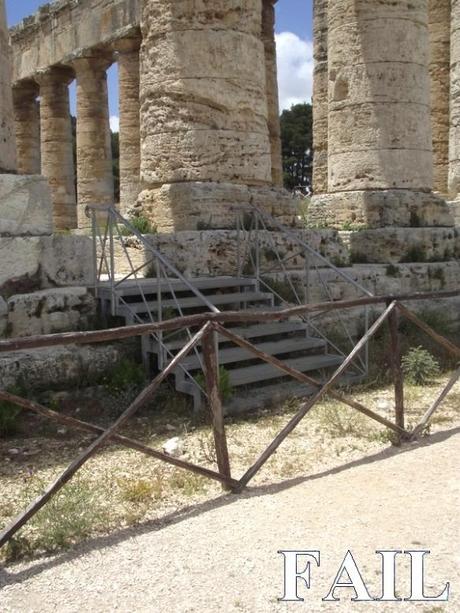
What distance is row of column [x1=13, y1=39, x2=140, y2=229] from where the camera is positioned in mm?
16609

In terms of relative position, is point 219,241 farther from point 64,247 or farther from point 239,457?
point 239,457

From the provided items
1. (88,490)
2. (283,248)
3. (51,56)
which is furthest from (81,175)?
(88,490)

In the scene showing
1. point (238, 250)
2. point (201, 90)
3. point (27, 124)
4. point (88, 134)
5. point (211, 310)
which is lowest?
point (211, 310)

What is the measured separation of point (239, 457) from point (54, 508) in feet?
5.23

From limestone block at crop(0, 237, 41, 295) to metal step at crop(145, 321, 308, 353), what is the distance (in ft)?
3.98

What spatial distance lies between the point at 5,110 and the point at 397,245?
5.70m

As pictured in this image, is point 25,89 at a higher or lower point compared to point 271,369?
higher

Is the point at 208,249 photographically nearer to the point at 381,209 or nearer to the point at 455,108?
the point at 381,209

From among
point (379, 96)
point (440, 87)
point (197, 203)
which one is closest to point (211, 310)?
point (197, 203)

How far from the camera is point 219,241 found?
7777 mm

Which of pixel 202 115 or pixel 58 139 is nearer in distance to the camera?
pixel 202 115

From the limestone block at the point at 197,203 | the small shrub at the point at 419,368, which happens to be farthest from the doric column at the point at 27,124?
the small shrub at the point at 419,368

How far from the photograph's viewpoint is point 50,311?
6023 millimetres

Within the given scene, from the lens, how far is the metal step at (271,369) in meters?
6.14
